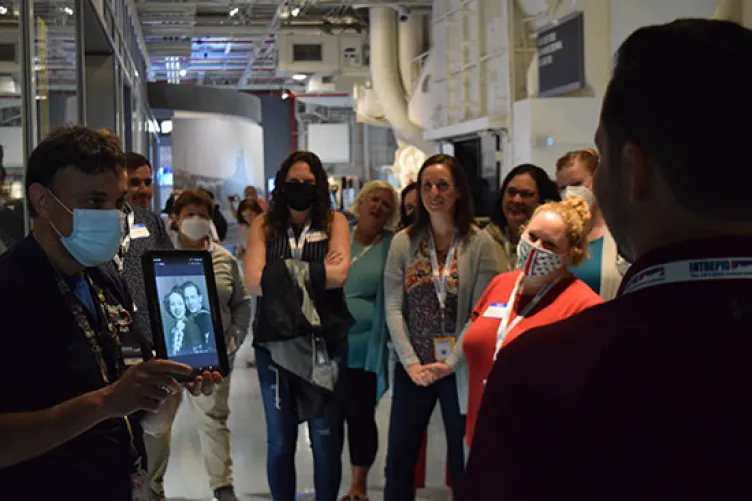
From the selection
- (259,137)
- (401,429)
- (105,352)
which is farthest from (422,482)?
(259,137)

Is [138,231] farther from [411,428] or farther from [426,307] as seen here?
[411,428]

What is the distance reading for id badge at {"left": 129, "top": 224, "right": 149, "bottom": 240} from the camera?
3.87 metres

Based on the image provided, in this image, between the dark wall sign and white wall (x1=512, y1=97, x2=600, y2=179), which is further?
white wall (x1=512, y1=97, x2=600, y2=179)

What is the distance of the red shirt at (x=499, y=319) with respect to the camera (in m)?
3.21

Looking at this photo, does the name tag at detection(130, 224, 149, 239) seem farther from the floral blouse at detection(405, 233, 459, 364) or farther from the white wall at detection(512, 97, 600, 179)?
the white wall at detection(512, 97, 600, 179)

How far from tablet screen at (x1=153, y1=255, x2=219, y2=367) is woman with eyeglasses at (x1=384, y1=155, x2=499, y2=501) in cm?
192

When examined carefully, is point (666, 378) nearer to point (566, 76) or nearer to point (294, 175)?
point (294, 175)

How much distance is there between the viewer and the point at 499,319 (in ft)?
11.2

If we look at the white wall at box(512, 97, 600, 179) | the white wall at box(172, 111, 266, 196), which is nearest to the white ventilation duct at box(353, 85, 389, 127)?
the white wall at box(172, 111, 266, 196)

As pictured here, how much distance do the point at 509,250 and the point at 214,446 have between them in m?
1.81

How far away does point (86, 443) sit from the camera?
1.77 m

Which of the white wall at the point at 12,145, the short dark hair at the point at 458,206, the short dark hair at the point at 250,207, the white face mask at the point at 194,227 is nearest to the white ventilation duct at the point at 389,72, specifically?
the short dark hair at the point at 250,207

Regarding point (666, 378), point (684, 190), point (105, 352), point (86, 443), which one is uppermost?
point (684, 190)

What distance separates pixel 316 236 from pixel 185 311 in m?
2.04
